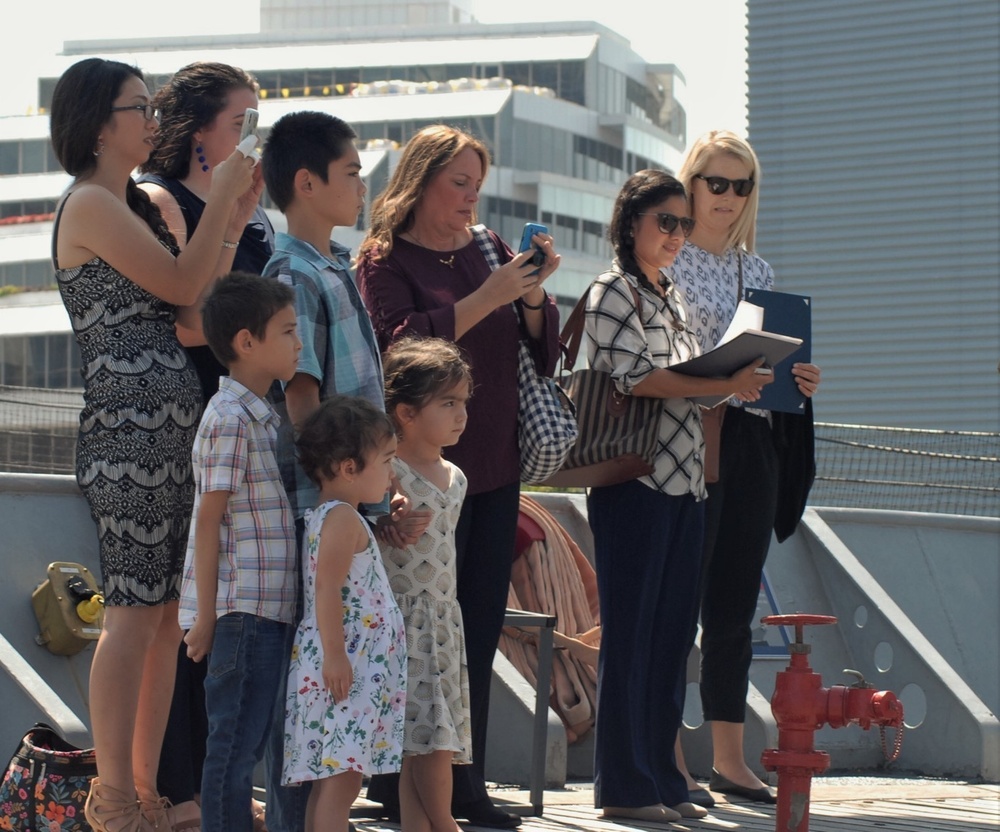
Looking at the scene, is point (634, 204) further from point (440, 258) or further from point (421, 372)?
point (421, 372)

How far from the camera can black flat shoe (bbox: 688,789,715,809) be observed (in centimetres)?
512

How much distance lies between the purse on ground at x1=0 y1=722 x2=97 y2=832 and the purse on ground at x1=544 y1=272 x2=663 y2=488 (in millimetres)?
1571

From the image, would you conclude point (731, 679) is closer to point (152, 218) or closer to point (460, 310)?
point (460, 310)

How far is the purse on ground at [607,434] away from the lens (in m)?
4.88

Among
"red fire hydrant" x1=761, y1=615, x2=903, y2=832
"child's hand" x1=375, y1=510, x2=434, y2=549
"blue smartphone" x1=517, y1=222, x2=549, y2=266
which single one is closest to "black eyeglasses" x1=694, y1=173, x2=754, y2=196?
"blue smartphone" x1=517, y1=222, x2=549, y2=266

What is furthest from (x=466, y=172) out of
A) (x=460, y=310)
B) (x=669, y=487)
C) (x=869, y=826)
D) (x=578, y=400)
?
(x=869, y=826)

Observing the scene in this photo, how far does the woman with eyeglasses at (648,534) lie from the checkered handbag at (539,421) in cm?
32

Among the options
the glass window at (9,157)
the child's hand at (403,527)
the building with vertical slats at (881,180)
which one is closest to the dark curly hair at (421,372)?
the child's hand at (403,527)

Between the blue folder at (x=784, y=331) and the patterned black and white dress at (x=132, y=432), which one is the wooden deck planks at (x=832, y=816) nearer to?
the patterned black and white dress at (x=132, y=432)

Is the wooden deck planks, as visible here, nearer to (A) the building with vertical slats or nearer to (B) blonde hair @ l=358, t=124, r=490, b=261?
(B) blonde hair @ l=358, t=124, r=490, b=261

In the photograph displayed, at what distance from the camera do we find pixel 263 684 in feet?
11.8

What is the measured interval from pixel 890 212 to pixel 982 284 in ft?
10.1

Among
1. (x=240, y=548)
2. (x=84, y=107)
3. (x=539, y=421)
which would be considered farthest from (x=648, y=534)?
(x=84, y=107)

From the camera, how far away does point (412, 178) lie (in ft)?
15.1
